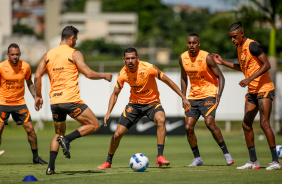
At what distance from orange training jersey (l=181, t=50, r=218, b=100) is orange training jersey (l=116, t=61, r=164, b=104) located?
0.78 meters

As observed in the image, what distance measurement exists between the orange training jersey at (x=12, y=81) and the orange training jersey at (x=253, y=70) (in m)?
5.21

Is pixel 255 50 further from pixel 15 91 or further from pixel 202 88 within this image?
pixel 15 91

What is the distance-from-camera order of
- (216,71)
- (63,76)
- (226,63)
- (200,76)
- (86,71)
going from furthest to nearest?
(200,76) < (216,71) < (226,63) < (63,76) < (86,71)

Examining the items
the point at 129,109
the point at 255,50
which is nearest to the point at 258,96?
the point at 255,50

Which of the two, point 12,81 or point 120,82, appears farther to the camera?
point 12,81

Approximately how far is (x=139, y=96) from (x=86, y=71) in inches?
86.7

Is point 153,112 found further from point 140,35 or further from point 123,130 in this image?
point 140,35

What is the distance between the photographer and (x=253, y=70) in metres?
11.4

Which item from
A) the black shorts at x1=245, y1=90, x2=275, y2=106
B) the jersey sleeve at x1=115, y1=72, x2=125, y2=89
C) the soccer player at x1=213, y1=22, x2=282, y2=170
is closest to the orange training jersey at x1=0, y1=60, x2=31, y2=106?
the jersey sleeve at x1=115, y1=72, x2=125, y2=89

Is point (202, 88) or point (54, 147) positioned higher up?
point (202, 88)

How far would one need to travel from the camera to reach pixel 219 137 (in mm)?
12133

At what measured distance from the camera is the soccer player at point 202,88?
12047mm

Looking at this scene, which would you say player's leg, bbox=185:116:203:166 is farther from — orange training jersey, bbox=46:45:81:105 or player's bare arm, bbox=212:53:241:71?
orange training jersey, bbox=46:45:81:105

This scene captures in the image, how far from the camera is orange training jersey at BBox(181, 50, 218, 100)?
12141 mm
